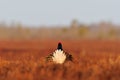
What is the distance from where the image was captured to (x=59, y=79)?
7.32m

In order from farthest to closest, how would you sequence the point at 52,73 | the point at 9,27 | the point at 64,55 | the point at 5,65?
the point at 9,27 < the point at 64,55 < the point at 5,65 < the point at 52,73

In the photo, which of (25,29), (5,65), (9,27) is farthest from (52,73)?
(9,27)

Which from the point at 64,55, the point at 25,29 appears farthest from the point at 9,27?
the point at 64,55

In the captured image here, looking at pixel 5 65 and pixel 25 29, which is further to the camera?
pixel 25 29

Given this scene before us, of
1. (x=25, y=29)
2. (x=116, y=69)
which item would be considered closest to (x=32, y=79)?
(x=116, y=69)

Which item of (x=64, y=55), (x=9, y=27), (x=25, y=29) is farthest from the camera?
(x=9, y=27)

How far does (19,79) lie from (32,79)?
0.21m

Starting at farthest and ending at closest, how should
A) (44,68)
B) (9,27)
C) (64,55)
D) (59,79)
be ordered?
(9,27) < (64,55) < (44,68) < (59,79)

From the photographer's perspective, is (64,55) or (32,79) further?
(64,55)

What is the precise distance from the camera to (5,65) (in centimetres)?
963

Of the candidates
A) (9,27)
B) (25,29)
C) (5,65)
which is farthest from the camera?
(9,27)

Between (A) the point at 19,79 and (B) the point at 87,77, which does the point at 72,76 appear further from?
(A) the point at 19,79

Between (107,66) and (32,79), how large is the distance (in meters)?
1.79

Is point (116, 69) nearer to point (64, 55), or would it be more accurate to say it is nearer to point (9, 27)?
point (64, 55)
